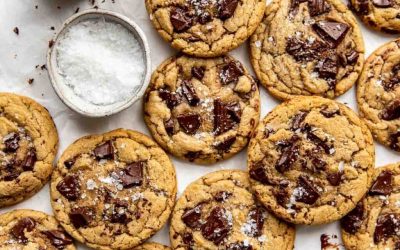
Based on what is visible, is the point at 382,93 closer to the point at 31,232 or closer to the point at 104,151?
the point at 104,151

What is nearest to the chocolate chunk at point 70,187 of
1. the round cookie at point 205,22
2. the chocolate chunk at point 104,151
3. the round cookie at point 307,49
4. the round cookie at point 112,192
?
the round cookie at point 112,192

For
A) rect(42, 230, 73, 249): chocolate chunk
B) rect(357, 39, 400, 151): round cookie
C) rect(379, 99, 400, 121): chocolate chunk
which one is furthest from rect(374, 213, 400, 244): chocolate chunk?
rect(42, 230, 73, 249): chocolate chunk

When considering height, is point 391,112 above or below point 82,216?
above

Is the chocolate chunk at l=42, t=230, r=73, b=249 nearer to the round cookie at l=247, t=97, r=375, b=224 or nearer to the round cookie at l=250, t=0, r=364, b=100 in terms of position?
the round cookie at l=247, t=97, r=375, b=224

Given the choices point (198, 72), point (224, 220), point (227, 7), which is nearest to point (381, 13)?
point (227, 7)

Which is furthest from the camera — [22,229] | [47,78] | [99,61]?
[47,78]

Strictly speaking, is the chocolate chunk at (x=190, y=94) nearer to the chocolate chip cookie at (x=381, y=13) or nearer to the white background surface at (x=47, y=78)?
the white background surface at (x=47, y=78)

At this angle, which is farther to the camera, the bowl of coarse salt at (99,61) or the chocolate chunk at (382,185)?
the chocolate chunk at (382,185)
